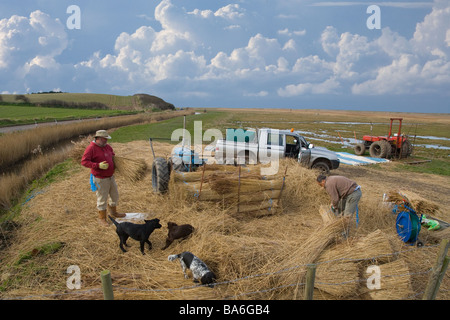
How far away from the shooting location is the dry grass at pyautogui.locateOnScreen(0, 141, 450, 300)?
3.25 metres

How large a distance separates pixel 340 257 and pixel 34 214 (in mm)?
6318

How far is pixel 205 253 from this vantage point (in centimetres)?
379

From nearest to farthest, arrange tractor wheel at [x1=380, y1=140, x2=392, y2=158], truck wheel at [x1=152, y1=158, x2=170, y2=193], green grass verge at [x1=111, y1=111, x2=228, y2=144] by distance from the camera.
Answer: truck wheel at [x1=152, y1=158, x2=170, y2=193], tractor wheel at [x1=380, y1=140, x2=392, y2=158], green grass verge at [x1=111, y1=111, x2=228, y2=144]

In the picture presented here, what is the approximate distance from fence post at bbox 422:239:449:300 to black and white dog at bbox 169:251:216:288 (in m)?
2.55

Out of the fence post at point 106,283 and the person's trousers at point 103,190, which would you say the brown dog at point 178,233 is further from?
the fence post at point 106,283

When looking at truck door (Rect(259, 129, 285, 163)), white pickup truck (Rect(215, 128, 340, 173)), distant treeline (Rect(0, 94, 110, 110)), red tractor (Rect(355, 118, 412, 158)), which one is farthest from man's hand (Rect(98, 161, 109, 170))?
distant treeline (Rect(0, 94, 110, 110))

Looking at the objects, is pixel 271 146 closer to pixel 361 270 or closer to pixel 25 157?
pixel 361 270

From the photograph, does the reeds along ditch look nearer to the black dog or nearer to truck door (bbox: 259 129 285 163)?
the black dog

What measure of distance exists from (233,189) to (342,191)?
2.11 metres

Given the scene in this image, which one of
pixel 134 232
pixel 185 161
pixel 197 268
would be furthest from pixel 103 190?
pixel 197 268

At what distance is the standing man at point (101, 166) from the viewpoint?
4879mm

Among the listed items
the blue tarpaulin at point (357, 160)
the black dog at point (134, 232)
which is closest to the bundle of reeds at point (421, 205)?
the black dog at point (134, 232)
